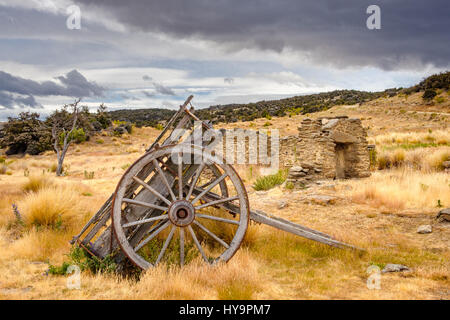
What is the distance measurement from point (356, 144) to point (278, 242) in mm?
10018

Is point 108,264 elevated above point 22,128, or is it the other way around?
point 22,128

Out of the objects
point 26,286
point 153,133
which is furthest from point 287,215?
point 153,133

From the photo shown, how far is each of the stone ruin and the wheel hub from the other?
8680 mm

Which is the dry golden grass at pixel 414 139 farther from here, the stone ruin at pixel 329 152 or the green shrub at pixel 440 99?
the green shrub at pixel 440 99

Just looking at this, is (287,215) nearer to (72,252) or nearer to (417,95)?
(72,252)

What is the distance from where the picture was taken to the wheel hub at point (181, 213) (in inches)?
153

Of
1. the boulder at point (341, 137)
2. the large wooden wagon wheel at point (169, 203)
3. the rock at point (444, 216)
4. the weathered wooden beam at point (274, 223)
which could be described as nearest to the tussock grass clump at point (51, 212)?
the large wooden wagon wheel at point (169, 203)

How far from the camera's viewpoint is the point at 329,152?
42.2 feet

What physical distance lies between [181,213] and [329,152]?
33.1 feet

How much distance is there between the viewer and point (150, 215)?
4.30 metres

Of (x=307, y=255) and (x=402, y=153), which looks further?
(x=402, y=153)

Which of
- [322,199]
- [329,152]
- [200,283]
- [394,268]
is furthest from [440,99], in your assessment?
[200,283]

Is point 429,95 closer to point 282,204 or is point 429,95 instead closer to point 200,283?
point 282,204
